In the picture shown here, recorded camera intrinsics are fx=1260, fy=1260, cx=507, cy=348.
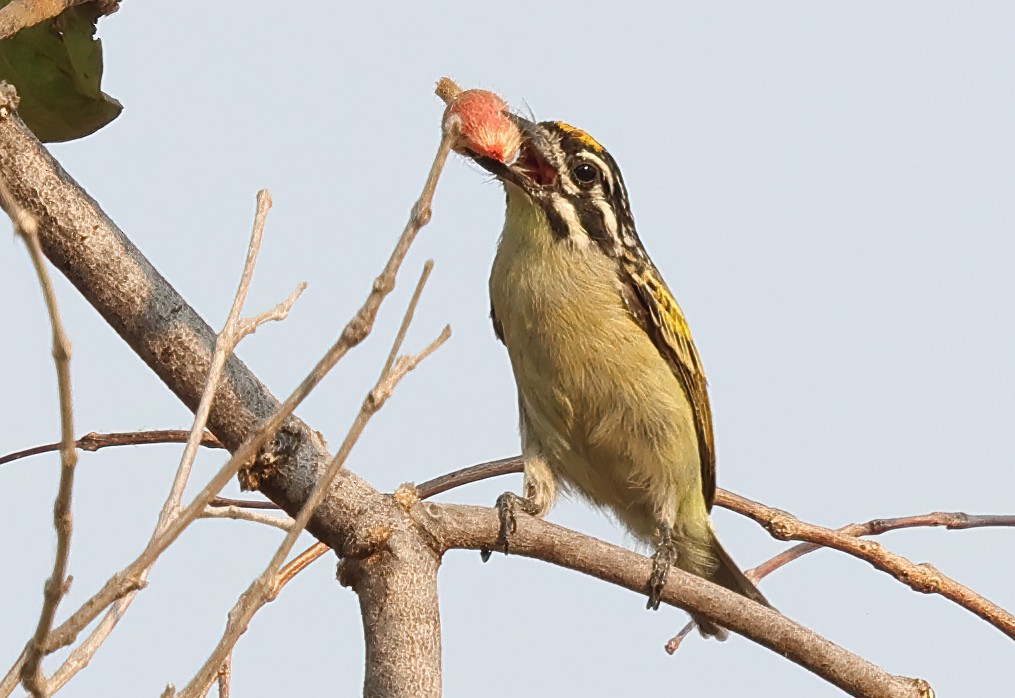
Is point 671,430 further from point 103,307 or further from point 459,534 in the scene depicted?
point 103,307

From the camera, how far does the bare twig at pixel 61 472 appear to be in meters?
1.45

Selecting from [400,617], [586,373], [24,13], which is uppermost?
[586,373]

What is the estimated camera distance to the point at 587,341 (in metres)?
4.72

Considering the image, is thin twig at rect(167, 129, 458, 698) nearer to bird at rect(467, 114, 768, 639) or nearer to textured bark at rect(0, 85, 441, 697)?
textured bark at rect(0, 85, 441, 697)

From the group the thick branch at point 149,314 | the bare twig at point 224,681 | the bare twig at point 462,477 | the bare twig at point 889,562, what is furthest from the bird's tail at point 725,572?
the bare twig at point 224,681

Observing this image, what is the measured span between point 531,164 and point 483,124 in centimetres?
99

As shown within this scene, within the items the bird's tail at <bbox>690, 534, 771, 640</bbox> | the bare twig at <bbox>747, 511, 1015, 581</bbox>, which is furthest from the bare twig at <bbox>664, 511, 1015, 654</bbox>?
the bird's tail at <bbox>690, 534, 771, 640</bbox>

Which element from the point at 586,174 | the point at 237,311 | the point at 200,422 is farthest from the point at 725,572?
the point at 200,422

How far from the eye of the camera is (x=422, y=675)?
2.71m

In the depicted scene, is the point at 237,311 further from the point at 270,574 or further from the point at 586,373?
the point at 586,373

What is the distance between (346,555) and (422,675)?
13.6 inches

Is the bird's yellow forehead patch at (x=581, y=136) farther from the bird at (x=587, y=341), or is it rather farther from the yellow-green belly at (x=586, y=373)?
the yellow-green belly at (x=586, y=373)

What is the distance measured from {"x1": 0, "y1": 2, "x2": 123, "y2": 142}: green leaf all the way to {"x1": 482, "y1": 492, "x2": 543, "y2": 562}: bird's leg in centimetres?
150

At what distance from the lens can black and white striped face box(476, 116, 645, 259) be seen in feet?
15.5
